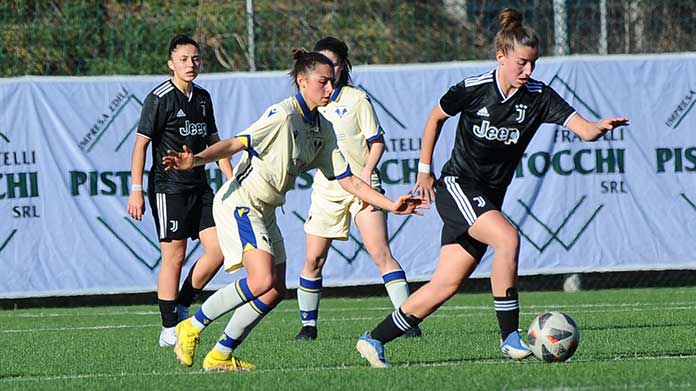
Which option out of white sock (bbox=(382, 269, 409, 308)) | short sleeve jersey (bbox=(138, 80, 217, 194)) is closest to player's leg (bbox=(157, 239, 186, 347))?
short sleeve jersey (bbox=(138, 80, 217, 194))

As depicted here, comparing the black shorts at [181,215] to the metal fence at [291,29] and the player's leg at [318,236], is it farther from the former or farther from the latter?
the metal fence at [291,29]

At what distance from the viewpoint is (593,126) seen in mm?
7004

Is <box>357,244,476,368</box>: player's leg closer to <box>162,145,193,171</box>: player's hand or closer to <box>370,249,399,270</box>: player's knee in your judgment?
<box>162,145,193,171</box>: player's hand

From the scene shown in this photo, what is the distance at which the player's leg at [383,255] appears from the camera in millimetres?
9047

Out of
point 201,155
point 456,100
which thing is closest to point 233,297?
point 201,155

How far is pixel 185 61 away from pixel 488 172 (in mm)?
2695

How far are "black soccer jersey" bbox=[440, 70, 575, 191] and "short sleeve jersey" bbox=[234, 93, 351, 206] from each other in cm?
69

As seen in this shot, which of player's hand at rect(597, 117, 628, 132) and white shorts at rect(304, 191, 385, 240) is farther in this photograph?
white shorts at rect(304, 191, 385, 240)

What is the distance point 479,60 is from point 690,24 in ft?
7.59

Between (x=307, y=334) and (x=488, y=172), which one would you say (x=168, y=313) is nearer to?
(x=307, y=334)

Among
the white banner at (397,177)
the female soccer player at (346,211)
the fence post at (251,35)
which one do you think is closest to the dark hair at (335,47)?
the female soccer player at (346,211)

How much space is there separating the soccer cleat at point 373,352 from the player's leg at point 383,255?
200 centimetres

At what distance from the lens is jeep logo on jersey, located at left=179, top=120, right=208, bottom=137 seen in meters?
9.12

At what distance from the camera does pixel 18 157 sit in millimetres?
12930
